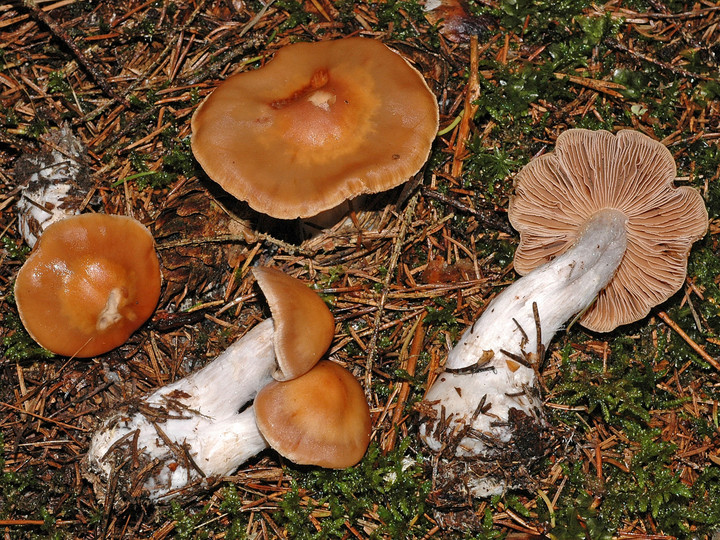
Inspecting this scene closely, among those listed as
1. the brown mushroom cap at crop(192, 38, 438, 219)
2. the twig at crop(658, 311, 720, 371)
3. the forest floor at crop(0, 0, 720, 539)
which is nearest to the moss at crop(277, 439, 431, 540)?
the forest floor at crop(0, 0, 720, 539)

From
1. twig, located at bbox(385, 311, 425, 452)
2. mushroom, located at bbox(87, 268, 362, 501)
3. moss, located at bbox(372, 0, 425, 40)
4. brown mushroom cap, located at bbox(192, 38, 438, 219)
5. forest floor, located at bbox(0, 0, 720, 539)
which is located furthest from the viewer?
moss, located at bbox(372, 0, 425, 40)

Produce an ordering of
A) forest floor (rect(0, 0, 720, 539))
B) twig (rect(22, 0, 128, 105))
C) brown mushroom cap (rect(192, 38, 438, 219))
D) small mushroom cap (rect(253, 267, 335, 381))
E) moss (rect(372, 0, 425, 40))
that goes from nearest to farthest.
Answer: small mushroom cap (rect(253, 267, 335, 381)) → brown mushroom cap (rect(192, 38, 438, 219)) → forest floor (rect(0, 0, 720, 539)) → twig (rect(22, 0, 128, 105)) → moss (rect(372, 0, 425, 40))

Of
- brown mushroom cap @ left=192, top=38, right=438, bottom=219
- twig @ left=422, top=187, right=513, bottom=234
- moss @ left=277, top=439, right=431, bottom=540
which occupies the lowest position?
moss @ left=277, top=439, right=431, bottom=540

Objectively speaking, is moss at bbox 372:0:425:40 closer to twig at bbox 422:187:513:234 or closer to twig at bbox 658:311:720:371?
twig at bbox 422:187:513:234

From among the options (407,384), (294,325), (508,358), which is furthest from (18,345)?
(508,358)

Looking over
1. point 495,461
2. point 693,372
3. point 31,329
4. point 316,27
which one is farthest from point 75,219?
point 693,372

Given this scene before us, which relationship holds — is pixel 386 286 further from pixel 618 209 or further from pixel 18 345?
pixel 18 345

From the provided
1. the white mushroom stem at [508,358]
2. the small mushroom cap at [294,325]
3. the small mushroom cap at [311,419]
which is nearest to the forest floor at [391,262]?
the white mushroom stem at [508,358]
